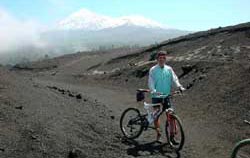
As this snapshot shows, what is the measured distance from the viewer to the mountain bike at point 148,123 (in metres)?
13.1

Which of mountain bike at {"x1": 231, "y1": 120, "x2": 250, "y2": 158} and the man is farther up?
the man

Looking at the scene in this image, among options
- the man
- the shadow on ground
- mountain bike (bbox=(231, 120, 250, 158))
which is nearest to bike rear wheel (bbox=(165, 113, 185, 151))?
the shadow on ground

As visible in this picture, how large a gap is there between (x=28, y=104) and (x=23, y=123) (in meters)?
3.08

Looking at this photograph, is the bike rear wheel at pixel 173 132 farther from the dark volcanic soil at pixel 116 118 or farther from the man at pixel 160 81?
the man at pixel 160 81

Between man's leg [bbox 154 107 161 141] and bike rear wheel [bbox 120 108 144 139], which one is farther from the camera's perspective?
bike rear wheel [bbox 120 108 144 139]

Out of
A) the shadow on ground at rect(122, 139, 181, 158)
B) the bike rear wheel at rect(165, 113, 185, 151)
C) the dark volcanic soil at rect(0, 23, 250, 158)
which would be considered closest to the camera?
the dark volcanic soil at rect(0, 23, 250, 158)

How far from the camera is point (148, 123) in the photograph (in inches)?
549

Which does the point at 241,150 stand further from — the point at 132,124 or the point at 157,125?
the point at 132,124

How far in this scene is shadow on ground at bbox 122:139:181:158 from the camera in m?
12.8

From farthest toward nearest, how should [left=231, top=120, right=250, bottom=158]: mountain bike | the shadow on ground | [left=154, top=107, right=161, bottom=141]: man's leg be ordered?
1. [left=154, top=107, right=161, bottom=141]: man's leg
2. the shadow on ground
3. [left=231, top=120, right=250, bottom=158]: mountain bike

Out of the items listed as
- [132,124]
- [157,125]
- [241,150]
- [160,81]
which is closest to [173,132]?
[157,125]

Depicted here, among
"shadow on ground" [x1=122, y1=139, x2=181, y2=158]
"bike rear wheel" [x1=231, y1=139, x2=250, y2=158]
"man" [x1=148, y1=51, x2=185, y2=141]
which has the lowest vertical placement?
"shadow on ground" [x1=122, y1=139, x2=181, y2=158]

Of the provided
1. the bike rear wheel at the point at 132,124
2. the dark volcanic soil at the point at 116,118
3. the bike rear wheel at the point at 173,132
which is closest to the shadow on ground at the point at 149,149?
the dark volcanic soil at the point at 116,118

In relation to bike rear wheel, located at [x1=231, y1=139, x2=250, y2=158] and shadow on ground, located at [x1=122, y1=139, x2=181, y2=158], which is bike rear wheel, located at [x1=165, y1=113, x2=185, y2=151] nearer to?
shadow on ground, located at [x1=122, y1=139, x2=181, y2=158]
